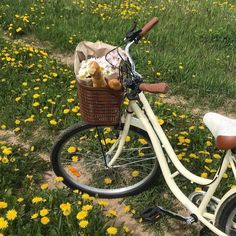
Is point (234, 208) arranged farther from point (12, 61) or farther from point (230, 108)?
point (12, 61)

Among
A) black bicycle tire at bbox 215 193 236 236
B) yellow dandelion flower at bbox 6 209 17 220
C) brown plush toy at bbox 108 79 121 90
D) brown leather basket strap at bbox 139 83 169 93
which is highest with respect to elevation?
brown leather basket strap at bbox 139 83 169 93

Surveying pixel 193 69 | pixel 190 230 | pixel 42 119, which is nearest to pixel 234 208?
pixel 190 230

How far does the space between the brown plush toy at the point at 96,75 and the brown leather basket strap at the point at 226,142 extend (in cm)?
91

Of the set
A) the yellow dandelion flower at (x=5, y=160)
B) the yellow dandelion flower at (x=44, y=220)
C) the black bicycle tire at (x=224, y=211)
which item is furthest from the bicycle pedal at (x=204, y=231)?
the yellow dandelion flower at (x=5, y=160)

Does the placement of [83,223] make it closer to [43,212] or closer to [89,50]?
[43,212]

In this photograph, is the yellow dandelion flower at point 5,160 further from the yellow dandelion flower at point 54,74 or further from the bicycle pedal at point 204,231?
the yellow dandelion flower at point 54,74

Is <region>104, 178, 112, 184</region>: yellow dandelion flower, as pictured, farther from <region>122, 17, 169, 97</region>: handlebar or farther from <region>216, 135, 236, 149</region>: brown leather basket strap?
<region>216, 135, 236, 149</region>: brown leather basket strap

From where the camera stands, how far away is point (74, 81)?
5496mm

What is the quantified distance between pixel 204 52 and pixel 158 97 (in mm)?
1768

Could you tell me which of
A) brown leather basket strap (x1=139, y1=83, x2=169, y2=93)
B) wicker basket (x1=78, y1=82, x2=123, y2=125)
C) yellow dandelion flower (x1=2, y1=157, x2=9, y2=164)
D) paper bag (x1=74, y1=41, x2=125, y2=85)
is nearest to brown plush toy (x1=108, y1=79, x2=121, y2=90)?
wicker basket (x1=78, y1=82, x2=123, y2=125)

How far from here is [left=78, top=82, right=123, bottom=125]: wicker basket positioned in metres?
3.03

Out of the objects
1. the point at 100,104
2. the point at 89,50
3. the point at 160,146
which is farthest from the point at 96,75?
the point at 160,146

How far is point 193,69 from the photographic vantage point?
6.17m

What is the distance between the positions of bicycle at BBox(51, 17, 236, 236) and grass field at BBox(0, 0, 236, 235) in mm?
229
